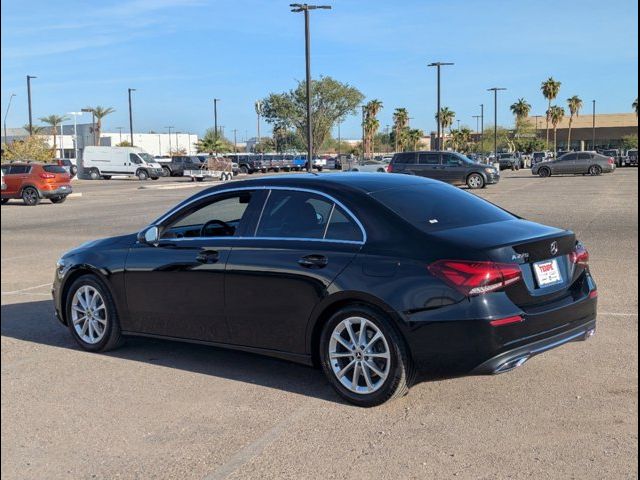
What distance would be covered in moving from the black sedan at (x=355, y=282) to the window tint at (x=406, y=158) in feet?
95.3

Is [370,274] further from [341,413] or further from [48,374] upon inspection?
[48,374]

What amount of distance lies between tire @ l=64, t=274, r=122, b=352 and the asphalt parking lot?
0.38 feet

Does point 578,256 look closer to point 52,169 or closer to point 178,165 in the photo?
point 52,169

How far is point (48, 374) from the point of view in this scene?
5.60 m

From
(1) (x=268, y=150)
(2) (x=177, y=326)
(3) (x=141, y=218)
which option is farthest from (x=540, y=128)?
(2) (x=177, y=326)

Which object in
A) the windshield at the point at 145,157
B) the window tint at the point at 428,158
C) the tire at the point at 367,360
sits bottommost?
the tire at the point at 367,360

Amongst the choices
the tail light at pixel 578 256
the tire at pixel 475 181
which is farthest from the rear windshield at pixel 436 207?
the tire at pixel 475 181

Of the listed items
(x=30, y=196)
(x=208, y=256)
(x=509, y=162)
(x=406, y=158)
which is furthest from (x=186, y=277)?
(x=509, y=162)

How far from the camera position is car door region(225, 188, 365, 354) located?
16.3ft

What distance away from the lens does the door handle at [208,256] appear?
5.52 metres

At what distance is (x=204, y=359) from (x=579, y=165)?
43.1 metres

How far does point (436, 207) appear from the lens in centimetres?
532

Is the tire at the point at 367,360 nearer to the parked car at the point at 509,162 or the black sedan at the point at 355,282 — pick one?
the black sedan at the point at 355,282

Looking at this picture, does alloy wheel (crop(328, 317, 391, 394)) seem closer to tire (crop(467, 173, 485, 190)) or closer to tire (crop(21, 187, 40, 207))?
tire (crop(21, 187, 40, 207))
